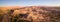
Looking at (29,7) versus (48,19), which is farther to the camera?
(29,7)

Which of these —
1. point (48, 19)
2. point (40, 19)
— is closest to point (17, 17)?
point (40, 19)

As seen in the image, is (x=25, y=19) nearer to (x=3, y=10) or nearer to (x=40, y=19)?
(x=40, y=19)

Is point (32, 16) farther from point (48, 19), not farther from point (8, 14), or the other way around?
point (8, 14)

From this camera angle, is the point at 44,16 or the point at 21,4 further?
the point at 21,4

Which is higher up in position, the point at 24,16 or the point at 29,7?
the point at 29,7

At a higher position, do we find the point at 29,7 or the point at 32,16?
the point at 29,7

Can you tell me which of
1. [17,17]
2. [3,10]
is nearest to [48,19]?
[17,17]
